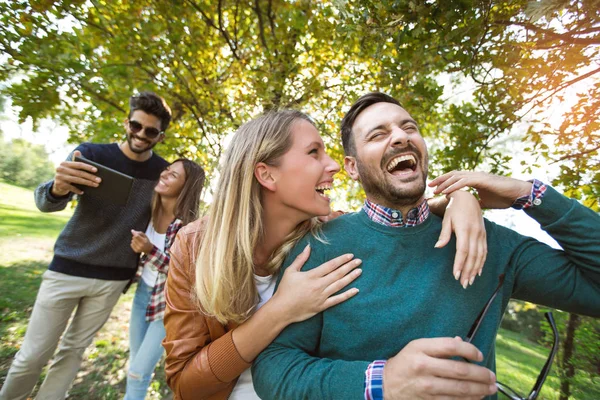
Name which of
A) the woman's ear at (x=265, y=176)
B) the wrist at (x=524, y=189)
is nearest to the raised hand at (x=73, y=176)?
the woman's ear at (x=265, y=176)

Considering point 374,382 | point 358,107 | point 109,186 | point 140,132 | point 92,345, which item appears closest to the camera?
point 374,382

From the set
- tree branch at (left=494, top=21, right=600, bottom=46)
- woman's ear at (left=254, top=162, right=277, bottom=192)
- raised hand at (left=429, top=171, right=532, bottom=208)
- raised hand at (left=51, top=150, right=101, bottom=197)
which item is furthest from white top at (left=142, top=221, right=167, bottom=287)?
tree branch at (left=494, top=21, right=600, bottom=46)

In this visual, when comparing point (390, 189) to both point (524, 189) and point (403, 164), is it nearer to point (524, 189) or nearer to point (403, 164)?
point (403, 164)

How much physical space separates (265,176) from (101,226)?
202cm

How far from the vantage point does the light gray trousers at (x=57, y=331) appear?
271 cm

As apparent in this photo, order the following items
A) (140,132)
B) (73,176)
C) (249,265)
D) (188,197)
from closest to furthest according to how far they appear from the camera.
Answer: (249,265)
(73,176)
(140,132)
(188,197)

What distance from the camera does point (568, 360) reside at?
9.67 feet

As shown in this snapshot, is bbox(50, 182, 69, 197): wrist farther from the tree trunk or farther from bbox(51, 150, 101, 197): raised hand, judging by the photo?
the tree trunk

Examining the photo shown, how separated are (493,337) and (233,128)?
180 inches

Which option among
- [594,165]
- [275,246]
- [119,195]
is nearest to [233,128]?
[119,195]

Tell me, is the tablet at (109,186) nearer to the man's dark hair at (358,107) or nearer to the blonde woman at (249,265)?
the blonde woman at (249,265)

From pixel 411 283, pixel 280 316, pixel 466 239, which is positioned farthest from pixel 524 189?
pixel 280 316

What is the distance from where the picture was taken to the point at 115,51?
390 centimetres

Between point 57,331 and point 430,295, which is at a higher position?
point 430,295
